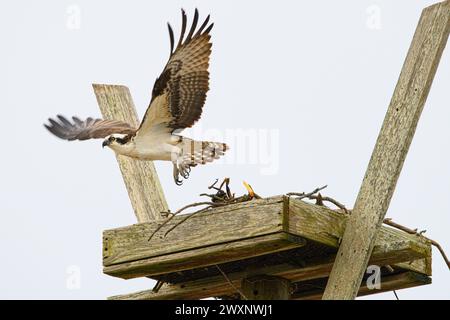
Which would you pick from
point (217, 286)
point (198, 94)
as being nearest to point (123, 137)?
point (198, 94)

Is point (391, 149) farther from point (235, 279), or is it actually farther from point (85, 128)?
point (85, 128)

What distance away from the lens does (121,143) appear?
24.2 ft

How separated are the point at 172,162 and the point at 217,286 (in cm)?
241

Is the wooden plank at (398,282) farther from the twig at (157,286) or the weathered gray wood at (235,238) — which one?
the twig at (157,286)

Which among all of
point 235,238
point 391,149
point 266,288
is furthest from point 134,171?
point 391,149

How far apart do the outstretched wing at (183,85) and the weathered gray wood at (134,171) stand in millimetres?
226

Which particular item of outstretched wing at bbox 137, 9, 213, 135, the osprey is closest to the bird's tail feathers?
the osprey

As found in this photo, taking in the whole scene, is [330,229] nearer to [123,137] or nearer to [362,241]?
[362,241]

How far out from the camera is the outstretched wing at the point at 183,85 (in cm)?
704

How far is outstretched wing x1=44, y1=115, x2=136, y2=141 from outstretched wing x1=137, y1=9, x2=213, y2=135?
156 mm

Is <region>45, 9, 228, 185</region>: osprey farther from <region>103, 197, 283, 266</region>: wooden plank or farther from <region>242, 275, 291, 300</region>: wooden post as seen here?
<region>242, 275, 291, 300</region>: wooden post

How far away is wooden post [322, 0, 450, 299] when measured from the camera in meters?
5.03

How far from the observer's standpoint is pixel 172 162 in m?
8.00

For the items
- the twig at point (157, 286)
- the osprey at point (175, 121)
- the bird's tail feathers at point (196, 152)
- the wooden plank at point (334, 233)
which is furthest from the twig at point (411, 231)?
the bird's tail feathers at point (196, 152)
